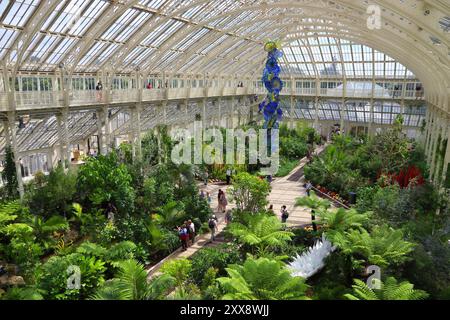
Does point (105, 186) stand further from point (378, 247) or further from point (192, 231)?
point (378, 247)

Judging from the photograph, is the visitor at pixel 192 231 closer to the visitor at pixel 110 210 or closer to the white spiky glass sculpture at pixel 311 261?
the visitor at pixel 110 210

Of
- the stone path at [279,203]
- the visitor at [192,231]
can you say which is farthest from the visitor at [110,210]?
the stone path at [279,203]

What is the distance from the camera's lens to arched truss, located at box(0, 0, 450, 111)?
46.9 ft

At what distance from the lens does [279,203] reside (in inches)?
786

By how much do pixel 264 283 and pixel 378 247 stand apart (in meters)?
4.06

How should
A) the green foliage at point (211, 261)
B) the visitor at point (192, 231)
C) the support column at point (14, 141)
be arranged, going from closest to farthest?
the green foliage at point (211, 261) → the visitor at point (192, 231) → the support column at point (14, 141)

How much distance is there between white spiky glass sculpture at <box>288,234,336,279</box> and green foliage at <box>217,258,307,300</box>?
1.81m

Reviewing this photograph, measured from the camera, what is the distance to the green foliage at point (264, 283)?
28.2 feet

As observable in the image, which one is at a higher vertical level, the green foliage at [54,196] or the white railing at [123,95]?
the white railing at [123,95]

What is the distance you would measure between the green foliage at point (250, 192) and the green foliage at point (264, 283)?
19.9ft

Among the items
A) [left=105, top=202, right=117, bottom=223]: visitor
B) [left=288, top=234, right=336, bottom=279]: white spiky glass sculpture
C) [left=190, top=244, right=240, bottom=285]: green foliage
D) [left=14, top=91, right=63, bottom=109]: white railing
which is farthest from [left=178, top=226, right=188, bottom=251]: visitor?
[left=14, top=91, right=63, bottom=109]: white railing

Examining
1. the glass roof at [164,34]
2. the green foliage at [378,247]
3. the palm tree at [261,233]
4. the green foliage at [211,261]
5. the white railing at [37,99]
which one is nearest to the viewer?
the green foliage at [378,247]

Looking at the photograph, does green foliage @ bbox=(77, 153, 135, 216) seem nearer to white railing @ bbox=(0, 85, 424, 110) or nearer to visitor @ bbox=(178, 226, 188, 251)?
visitor @ bbox=(178, 226, 188, 251)
